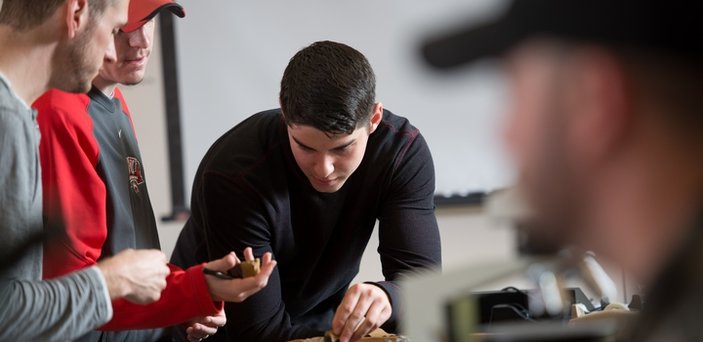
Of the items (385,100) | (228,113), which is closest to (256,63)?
(228,113)

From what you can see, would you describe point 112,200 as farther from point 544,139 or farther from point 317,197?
point 544,139

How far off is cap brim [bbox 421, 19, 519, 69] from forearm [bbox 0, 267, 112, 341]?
3.22 feet

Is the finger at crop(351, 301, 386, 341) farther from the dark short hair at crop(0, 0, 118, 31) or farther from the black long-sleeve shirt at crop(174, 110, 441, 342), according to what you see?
the dark short hair at crop(0, 0, 118, 31)

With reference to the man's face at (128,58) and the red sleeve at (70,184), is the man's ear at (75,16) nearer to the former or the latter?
the red sleeve at (70,184)

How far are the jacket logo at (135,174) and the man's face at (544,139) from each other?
Result: 1.74 meters

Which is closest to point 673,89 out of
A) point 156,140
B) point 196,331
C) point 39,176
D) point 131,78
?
point 39,176

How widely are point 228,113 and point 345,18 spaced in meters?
0.64

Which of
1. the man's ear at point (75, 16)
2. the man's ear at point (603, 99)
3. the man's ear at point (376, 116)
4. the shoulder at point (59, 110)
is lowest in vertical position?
the man's ear at point (376, 116)

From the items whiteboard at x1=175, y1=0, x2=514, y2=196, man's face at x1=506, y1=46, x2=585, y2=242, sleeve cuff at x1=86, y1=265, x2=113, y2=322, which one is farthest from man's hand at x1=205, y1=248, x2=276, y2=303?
whiteboard at x1=175, y1=0, x2=514, y2=196

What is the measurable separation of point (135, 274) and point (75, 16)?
1.55 ft

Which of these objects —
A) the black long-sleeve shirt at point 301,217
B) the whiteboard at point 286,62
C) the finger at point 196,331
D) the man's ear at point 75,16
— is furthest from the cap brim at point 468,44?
the whiteboard at point 286,62

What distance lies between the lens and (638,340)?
1.85 ft

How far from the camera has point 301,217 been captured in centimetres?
231

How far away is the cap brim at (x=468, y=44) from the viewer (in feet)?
2.02
